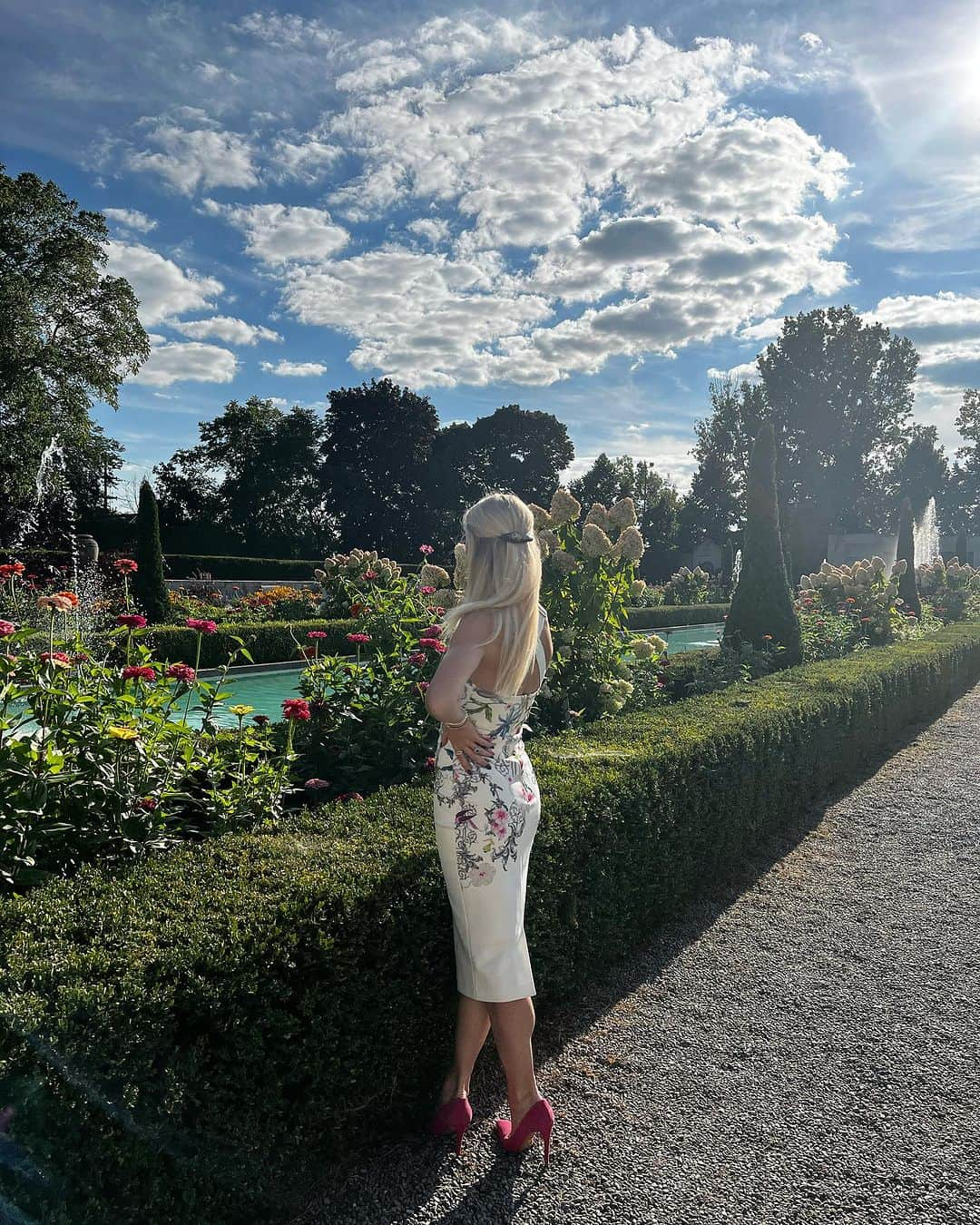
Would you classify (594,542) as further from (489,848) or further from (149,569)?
(149,569)

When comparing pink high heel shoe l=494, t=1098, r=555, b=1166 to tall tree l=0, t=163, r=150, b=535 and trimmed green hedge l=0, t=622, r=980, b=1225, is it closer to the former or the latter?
trimmed green hedge l=0, t=622, r=980, b=1225

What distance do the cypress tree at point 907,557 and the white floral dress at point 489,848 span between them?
16.5m

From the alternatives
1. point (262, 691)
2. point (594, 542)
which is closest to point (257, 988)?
point (594, 542)

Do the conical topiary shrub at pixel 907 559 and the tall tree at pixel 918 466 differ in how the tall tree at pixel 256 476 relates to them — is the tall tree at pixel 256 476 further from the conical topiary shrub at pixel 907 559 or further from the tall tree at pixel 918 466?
the tall tree at pixel 918 466

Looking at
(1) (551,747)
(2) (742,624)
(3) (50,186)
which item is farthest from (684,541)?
(1) (551,747)

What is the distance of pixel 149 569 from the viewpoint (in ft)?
52.3

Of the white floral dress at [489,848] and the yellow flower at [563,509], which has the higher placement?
the yellow flower at [563,509]

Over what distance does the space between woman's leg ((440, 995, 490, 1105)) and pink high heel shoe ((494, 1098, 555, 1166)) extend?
0.17 metres

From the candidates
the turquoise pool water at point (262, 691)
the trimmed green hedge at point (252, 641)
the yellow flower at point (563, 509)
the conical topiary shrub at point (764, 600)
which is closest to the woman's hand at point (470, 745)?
the yellow flower at point (563, 509)

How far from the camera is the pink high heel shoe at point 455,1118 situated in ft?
7.68

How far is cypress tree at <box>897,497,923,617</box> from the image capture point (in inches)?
723

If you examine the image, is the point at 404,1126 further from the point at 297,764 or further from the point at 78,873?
the point at 297,764

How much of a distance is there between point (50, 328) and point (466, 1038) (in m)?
27.1

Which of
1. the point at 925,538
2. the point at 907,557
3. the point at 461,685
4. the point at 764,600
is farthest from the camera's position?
the point at 925,538
